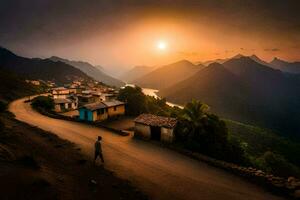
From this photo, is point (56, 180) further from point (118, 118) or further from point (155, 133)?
point (118, 118)

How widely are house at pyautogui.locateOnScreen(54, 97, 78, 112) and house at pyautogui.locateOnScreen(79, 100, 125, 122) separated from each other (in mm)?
16738

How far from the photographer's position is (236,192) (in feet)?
46.2

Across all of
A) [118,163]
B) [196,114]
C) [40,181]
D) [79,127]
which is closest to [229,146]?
[196,114]

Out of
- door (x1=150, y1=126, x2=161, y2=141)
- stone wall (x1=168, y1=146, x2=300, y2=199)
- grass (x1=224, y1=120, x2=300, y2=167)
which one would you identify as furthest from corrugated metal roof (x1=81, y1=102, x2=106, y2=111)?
grass (x1=224, y1=120, x2=300, y2=167)

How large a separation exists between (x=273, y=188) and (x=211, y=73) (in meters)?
192

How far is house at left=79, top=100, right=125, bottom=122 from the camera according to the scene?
38.3 metres

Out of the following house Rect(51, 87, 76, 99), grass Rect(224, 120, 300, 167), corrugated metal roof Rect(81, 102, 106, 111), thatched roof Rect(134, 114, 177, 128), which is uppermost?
house Rect(51, 87, 76, 99)

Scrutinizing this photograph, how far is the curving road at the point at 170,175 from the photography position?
526 inches

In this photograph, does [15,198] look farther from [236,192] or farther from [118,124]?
[118,124]

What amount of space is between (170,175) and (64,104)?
47498 mm

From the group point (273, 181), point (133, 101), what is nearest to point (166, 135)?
point (273, 181)

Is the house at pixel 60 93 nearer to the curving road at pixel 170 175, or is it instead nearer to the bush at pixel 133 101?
the bush at pixel 133 101

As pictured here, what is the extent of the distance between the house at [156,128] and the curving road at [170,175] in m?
3.09

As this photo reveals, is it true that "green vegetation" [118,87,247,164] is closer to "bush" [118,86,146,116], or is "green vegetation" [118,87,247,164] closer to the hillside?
"bush" [118,86,146,116]
